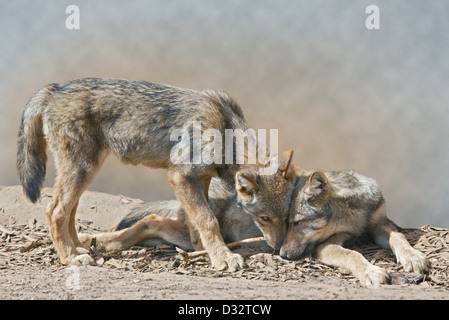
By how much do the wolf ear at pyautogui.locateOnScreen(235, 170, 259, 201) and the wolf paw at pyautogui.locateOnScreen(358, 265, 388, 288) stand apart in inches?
53.2

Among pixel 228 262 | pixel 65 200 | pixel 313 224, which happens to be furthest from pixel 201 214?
pixel 65 200

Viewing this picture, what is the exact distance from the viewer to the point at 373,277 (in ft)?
16.4

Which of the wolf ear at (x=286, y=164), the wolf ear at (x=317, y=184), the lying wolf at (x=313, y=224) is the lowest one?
the lying wolf at (x=313, y=224)

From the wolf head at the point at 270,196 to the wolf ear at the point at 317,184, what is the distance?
20cm

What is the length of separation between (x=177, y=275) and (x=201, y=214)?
77 cm

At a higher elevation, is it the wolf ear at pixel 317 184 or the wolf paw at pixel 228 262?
the wolf ear at pixel 317 184

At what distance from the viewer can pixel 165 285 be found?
15.1 feet

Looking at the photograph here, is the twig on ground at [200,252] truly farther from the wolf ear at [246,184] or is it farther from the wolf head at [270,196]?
the wolf ear at [246,184]

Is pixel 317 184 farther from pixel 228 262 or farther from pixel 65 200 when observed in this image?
pixel 65 200

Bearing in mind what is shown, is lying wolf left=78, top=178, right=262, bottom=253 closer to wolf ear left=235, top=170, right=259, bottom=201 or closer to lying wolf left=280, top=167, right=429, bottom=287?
wolf ear left=235, top=170, right=259, bottom=201

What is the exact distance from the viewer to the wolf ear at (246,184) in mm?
5496

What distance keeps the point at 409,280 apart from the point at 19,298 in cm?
339

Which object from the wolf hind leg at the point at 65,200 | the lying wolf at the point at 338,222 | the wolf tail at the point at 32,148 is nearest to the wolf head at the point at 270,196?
the lying wolf at the point at 338,222

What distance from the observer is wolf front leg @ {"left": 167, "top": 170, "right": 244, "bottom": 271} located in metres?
5.62
